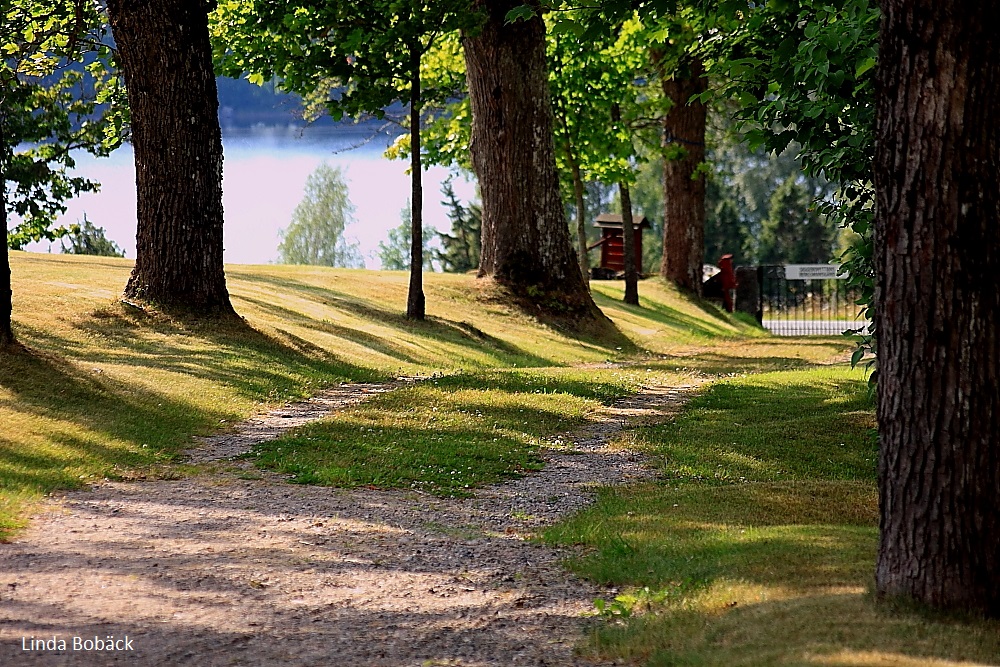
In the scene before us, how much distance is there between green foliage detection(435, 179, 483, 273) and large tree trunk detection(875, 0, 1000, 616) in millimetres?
64757

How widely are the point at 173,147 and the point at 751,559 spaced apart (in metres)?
12.3

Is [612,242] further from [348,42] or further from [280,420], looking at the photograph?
[280,420]

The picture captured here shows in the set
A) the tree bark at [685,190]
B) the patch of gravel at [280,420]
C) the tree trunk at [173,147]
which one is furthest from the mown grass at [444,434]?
the tree bark at [685,190]

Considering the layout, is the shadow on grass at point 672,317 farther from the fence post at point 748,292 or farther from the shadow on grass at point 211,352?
the shadow on grass at point 211,352

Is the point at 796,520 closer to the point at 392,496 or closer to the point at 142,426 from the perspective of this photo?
the point at 392,496

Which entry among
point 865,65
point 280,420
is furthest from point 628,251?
point 865,65

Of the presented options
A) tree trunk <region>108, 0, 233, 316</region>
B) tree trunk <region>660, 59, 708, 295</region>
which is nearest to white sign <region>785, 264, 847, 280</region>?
tree trunk <region>660, 59, 708, 295</region>

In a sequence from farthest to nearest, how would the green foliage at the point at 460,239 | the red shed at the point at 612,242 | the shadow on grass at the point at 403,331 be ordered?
the green foliage at the point at 460,239, the red shed at the point at 612,242, the shadow on grass at the point at 403,331

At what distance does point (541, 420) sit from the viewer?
41.9ft

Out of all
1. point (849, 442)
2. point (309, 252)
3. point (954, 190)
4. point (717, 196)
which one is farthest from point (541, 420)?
point (309, 252)

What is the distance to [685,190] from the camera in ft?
112

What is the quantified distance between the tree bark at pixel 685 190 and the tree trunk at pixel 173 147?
61.3 feet

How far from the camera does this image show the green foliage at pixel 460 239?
70875 mm

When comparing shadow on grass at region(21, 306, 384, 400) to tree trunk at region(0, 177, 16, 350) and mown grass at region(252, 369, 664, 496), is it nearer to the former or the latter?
tree trunk at region(0, 177, 16, 350)
